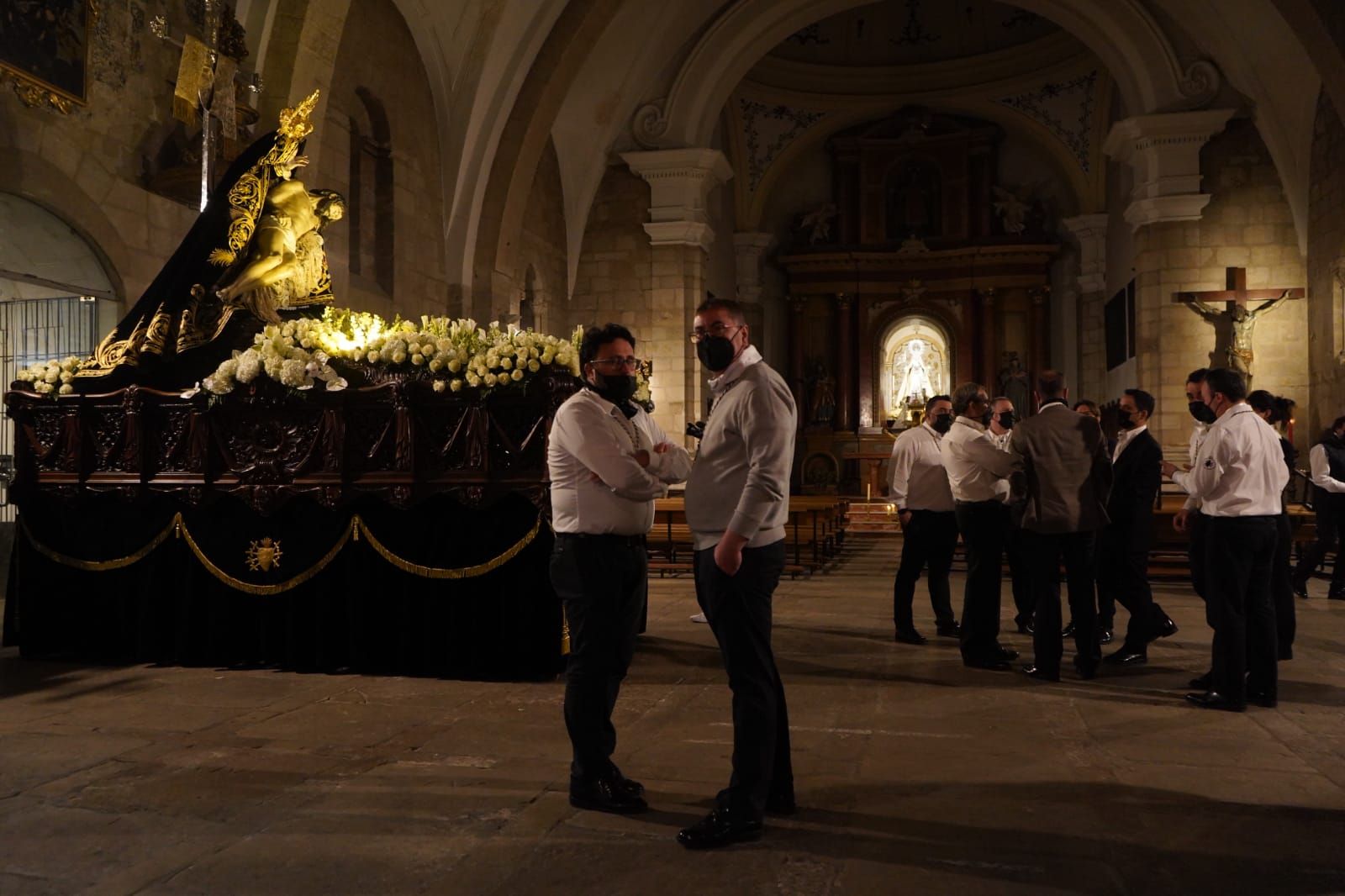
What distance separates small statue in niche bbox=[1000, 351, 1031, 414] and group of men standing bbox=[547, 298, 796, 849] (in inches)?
780

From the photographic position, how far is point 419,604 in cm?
545

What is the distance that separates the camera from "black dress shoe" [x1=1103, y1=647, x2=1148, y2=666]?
18.8 ft

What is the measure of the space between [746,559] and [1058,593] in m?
2.77

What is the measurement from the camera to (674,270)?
1745 cm

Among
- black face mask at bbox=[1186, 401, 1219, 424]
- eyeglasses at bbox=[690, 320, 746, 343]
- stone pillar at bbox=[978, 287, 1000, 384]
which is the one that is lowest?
black face mask at bbox=[1186, 401, 1219, 424]

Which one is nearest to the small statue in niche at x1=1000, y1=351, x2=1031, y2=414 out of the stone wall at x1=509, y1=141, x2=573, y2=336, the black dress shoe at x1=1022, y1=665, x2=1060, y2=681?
the stone wall at x1=509, y1=141, x2=573, y2=336

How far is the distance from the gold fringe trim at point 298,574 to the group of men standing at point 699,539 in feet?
5.83

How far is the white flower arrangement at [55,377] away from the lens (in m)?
6.00

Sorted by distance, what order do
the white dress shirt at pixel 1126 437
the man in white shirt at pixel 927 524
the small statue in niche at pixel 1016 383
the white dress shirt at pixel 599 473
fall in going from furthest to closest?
the small statue in niche at pixel 1016 383 → the man in white shirt at pixel 927 524 → the white dress shirt at pixel 1126 437 → the white dress shirt at pixel 599 473

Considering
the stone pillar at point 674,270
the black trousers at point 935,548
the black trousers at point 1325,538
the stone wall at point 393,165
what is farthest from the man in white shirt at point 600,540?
the stone pillar at point 674,270

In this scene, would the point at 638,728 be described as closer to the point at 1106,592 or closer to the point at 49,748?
the point at 49,748

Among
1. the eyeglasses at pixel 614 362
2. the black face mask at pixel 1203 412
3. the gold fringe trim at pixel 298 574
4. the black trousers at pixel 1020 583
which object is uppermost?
the eyeglasses at pixel 614 362

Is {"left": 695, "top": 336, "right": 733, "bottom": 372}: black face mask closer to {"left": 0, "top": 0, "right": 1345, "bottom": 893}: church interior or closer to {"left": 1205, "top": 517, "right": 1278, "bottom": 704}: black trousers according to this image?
{"left": 0, "top": 0, "right": 1345, "bottom": 893}: church interior

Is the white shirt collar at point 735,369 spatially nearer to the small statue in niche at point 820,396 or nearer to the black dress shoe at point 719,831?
the black dress shoe at point 719,831
